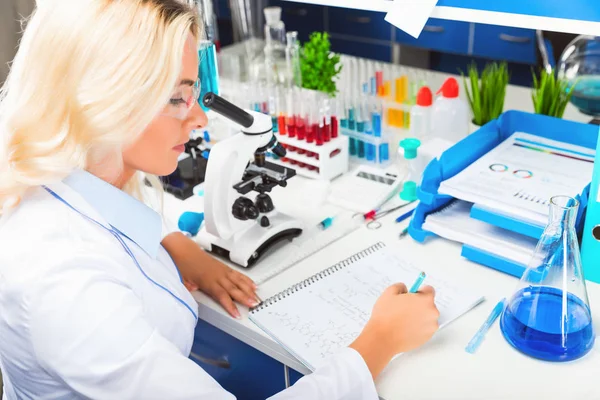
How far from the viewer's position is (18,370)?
91 cm

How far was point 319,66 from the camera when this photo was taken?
5.42 ft

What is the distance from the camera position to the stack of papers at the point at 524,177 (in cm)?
117

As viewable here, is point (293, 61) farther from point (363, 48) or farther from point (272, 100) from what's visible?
point (363, 48)

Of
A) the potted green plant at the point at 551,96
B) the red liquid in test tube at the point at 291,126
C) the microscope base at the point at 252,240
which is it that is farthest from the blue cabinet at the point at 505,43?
the microscope base at the point at 252,240

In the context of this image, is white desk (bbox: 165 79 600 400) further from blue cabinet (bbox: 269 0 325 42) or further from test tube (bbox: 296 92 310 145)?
blue cabinet (bbox: 269 0 325 42)

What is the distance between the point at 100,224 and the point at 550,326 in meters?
0.72

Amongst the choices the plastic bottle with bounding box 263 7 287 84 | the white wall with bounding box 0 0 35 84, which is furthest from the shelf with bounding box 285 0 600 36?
the white wall with bounding box 0 0 35 84

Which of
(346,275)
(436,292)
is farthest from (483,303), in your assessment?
(346,275)

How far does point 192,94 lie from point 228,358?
1.81 feet

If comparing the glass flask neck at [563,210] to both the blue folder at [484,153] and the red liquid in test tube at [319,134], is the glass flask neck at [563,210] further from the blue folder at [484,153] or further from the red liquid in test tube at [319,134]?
the red liquid in test tube at [319,134]

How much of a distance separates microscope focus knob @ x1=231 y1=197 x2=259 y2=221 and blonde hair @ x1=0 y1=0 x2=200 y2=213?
0.38 metres

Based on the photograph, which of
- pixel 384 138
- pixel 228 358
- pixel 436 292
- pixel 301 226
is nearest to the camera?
pixel 436 292

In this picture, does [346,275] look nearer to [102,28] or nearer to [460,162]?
[460,162]

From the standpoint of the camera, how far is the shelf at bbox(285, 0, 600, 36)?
0.94m
